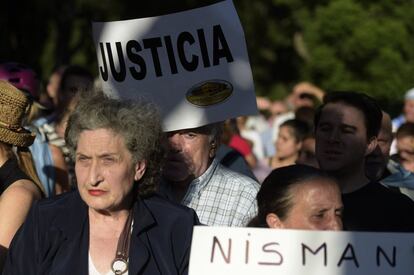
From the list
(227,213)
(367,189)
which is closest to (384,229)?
(367,189)

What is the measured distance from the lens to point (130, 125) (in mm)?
4879

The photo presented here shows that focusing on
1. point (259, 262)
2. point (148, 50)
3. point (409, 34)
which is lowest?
point (259, 262)

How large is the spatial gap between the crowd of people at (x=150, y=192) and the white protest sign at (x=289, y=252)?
0.43 m

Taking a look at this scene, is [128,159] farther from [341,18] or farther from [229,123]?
[341,18]

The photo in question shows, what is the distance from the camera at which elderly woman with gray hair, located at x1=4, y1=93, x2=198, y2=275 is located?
15.5 ft

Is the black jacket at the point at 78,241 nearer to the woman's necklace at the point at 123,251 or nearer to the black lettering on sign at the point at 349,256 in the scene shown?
the woman's necklace at the point at 123,251

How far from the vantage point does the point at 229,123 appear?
10.7 metres

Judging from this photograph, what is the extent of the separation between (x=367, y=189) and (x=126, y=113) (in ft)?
5.14

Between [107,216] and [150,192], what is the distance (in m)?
0.25

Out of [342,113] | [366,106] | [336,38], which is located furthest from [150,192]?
[336,38]

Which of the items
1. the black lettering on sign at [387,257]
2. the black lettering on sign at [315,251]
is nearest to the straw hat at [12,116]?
the black lettering on sign at [315,251]

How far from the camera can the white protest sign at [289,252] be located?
170 inches

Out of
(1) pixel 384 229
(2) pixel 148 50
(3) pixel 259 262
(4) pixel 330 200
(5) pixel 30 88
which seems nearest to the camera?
(3) pixel 259 262

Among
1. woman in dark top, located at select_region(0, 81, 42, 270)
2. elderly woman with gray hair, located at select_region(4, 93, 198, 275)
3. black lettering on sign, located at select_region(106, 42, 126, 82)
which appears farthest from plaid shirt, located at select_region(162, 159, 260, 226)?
elderly woman with gray hair, located at select_region(4, 93, 198, 275)
